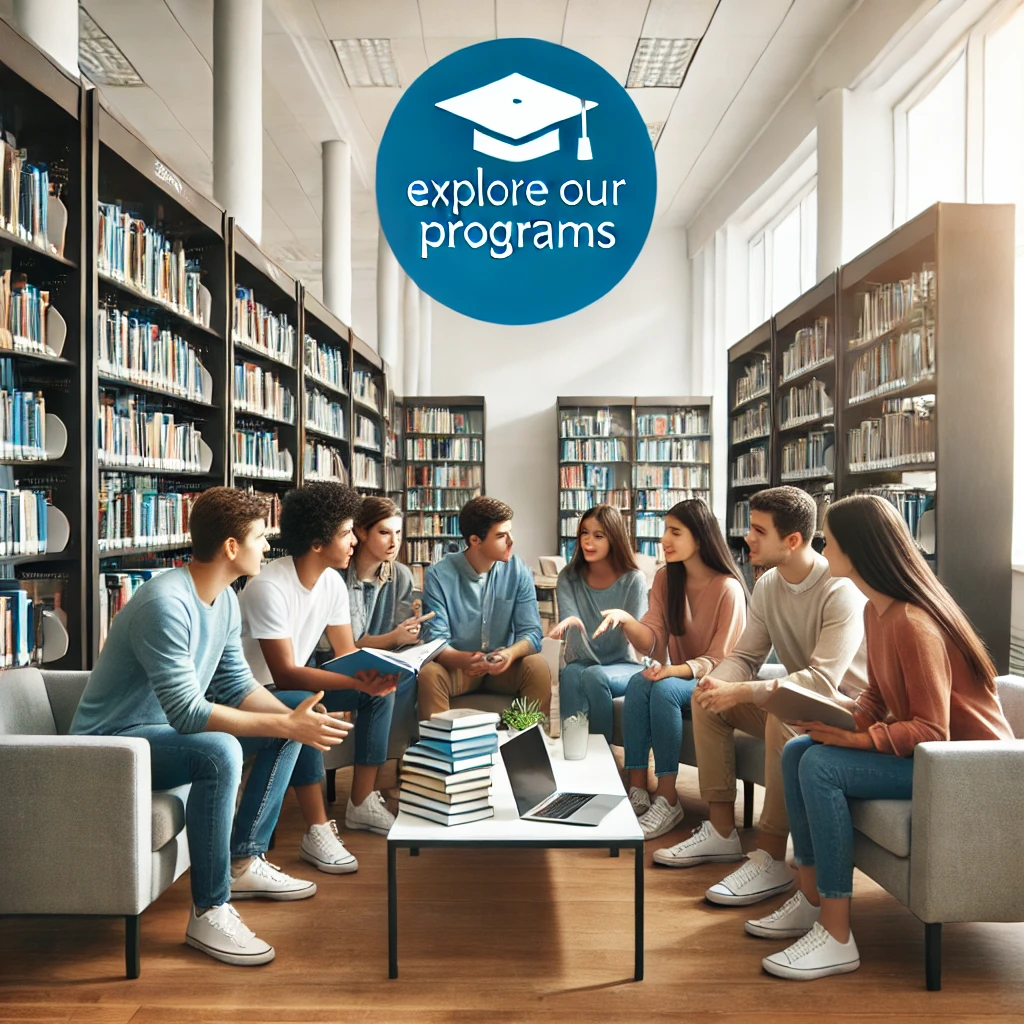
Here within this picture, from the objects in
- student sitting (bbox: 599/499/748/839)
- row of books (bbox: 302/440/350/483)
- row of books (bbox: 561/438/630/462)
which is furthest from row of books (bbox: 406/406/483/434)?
student sitting (bbox: 599/499/748/839)

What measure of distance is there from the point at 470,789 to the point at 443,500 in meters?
7.94

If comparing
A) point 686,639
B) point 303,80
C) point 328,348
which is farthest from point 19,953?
point 303,80

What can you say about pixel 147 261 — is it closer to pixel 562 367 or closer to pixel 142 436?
pixel 142 436

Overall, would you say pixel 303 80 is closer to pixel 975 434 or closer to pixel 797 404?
pixel 797 404

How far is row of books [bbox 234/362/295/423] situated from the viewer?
4598mm

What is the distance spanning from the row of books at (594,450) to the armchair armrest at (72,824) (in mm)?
8020

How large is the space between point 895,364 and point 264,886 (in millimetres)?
3598

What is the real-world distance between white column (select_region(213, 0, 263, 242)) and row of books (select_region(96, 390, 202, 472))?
1.38m

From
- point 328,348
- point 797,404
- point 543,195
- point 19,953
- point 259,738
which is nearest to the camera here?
point 19,953

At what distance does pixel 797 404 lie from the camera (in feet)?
20.0

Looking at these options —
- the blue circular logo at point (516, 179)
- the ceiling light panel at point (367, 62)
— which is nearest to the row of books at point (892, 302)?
the blue circular logo at point (516, 179)

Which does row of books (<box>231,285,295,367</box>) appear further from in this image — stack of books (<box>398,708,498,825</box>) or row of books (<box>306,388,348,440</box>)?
stack of books (<box>398,708,498,825</box>)

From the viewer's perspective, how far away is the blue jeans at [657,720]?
3.21m

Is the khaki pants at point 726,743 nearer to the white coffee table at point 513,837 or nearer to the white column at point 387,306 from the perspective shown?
the white coffee table at point 513,837
